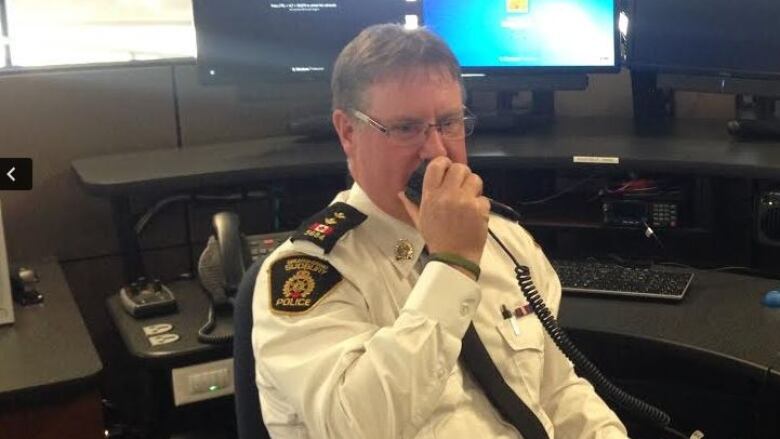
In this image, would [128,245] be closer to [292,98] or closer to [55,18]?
[292,98]

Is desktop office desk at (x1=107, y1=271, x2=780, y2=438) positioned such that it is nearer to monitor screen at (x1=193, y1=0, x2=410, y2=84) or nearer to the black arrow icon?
the black arrow icon

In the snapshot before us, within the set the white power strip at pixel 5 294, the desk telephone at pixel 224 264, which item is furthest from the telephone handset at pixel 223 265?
the white power strip at pixel 5 294

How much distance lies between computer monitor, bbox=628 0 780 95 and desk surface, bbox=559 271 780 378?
0.46m

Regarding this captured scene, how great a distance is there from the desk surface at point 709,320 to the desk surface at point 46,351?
0.84 m

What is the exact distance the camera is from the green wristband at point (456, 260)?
120cm

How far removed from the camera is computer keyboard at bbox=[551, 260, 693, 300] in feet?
5.98

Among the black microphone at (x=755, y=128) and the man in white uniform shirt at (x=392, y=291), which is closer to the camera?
the man in white uniform shirt at (x=392, y=291)

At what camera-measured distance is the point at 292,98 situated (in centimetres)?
243

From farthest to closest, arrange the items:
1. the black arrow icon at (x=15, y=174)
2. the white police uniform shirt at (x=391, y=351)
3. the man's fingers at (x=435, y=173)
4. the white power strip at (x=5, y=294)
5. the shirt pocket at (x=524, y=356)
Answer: the black arrow icon at (x=15, y=174) < the white power strip at (x=5, y=294) < the shirt pocket at (x=524, y=356) < the man's fingers at (x=435, y=173) < the white police uniform shirt at (x=391, y=351)

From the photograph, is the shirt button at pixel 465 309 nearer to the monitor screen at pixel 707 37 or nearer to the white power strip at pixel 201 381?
the white power strip at pixel 201 381

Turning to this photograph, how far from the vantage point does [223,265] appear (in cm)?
188

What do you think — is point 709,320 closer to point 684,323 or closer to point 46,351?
point 684,323

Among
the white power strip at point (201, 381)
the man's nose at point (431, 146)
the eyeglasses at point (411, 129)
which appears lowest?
the white power strip at point (201, 381)

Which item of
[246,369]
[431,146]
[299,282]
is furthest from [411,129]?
[246,369]
